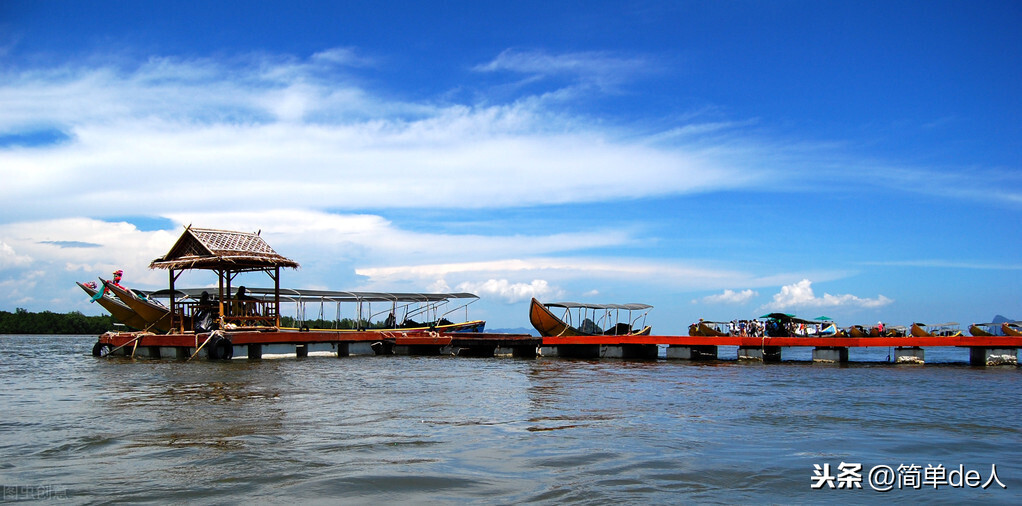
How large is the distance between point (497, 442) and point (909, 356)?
2596cm

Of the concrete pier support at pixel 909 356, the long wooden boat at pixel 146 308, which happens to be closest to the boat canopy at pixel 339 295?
the long wooden boat at pixel 146 308

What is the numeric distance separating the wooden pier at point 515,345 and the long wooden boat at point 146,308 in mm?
1377

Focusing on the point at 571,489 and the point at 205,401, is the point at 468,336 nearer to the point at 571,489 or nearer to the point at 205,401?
the point at 205,401

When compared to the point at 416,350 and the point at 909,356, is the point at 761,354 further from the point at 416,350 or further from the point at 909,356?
the point at 416,350

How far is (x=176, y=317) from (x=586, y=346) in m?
17.5

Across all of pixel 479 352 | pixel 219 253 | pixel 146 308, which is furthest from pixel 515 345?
pixel 146 308

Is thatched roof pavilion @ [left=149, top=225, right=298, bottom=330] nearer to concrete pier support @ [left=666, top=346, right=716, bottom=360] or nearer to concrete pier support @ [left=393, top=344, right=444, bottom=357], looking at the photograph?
concrete pier support @ [left=393, top=344, right=444, bottom=357]

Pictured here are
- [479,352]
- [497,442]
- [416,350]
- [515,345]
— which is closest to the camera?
[497,442]

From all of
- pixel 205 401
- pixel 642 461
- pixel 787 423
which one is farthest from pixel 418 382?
pixel 642 461

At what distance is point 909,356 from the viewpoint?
29.2m

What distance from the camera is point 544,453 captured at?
338 inches

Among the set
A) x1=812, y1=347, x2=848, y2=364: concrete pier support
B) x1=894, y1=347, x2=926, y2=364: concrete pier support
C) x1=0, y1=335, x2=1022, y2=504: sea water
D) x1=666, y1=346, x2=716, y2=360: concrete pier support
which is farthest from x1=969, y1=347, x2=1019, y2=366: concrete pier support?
x1=0, y1=335, x2=1022, y2=504: sea water

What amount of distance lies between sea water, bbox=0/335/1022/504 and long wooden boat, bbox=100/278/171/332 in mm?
11887

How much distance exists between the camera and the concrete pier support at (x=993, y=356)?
2712cm
